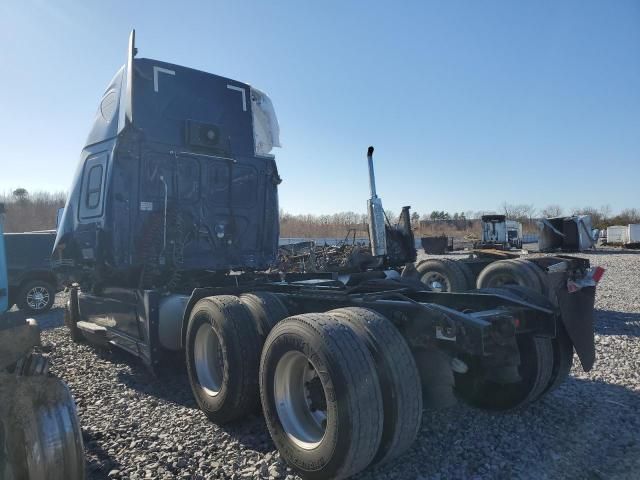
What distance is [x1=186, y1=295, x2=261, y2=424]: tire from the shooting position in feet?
12.6

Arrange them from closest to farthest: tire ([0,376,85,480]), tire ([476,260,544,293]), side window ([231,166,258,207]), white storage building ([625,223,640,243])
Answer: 1. tire ([0,376,85,480])
2. side window ([231,166,258,207])
3. tire ([476,260,544,293])
4. white storage building ([625,223,640,243])

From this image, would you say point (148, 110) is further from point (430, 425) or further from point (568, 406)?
point (568, 406)

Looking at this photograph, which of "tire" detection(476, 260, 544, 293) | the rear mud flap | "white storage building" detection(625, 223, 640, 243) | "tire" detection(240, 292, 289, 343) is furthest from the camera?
"white storage building" detection(625, 223, 640, 243)

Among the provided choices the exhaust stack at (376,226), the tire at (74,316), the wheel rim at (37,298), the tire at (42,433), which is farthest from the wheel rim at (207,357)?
the wheel rim at (37,298)

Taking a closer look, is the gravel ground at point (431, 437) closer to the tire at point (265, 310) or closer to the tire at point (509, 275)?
the tire at point (265, 310)

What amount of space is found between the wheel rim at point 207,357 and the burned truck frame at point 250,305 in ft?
0.04

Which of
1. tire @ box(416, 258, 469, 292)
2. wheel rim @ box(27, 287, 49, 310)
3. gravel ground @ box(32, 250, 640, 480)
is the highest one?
tire @ box(416, 258, 469, 292)

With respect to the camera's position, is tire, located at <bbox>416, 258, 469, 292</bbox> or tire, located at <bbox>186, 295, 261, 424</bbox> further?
tire, located at <bbox>416, 258, 469, 292</bbox>

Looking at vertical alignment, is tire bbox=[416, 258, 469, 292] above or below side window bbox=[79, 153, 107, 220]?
below

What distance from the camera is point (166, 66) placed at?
6.18m

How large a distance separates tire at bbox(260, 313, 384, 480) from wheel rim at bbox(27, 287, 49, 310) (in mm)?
10605

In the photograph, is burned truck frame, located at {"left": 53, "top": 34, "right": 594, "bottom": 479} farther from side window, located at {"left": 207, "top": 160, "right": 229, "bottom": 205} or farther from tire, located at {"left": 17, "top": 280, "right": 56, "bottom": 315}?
tire, located at {"left": 17, "top": 280, "right": 56, "bottom": 315}

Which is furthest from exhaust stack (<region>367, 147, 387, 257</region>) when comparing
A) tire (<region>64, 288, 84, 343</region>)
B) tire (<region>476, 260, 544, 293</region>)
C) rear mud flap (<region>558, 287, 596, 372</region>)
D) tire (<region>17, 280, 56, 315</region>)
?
tire (<region>17, 280, 56, 315</region>)

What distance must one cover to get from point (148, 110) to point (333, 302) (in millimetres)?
3829
